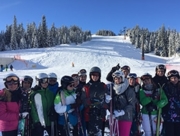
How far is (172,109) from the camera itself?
5172 millimetres

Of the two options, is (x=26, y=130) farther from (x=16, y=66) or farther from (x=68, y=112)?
(x=16, y=66)

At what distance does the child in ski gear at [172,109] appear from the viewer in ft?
16.9

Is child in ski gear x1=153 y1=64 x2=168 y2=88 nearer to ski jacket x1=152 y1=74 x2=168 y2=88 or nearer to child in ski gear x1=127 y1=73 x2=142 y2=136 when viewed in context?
ski jacket x1=152 y1=74 x2=168 y2=88

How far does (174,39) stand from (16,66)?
2133 inches

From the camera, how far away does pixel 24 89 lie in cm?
520

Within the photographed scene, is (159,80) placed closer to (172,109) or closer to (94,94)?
(172,109)

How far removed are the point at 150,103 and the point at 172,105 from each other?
0.58 metres

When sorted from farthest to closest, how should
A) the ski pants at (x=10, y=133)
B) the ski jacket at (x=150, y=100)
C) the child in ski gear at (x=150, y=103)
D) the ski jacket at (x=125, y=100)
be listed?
1. the child in ski gear at (x=150, y=103)
2. the ski jacket at (x=150, y=100)
3. the ski jacket at (x=125, y=100)
4. the ski pants at (x=10, y=133)

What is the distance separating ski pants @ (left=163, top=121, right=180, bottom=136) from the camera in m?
5.16

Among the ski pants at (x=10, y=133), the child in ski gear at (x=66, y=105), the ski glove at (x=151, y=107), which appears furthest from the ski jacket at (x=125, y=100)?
the ski pants at (x=10, y=133)

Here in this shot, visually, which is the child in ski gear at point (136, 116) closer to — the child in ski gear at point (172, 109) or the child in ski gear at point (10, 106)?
the child in ski gear at point (172, 109)

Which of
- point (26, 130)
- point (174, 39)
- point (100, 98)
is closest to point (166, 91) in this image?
point (100, 98)

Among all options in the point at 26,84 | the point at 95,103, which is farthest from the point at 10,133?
the point at 95,103

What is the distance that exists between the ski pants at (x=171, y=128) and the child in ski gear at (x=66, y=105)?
7.73 feet
